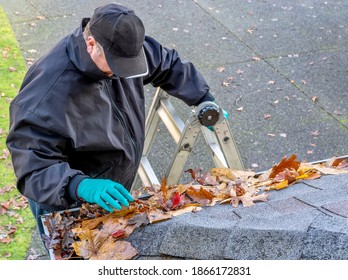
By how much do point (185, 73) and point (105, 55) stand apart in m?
0.87

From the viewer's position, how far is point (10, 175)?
202 inches

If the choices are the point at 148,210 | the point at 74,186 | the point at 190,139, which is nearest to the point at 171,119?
the point at 190,139

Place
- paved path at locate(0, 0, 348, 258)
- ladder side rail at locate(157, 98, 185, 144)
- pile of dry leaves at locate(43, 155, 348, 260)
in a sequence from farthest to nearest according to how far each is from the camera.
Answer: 1. paved path at locate(0, 0, 348, 258)
2. ladder side rail at locate(157, 98, 185, 144)
3. pile of dry leaves at locate(43, 155, 348, 260)

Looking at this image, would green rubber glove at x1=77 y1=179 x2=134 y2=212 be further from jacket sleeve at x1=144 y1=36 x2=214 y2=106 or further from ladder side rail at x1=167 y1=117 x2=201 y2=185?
jacket sleeve at x1=144 y1=36 x2=214 y2=106


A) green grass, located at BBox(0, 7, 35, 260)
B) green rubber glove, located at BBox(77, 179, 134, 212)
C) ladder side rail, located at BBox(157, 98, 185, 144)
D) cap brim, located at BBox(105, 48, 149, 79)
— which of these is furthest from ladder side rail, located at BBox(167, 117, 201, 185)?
green grass, located at BBox(0, 7, 35, 260)

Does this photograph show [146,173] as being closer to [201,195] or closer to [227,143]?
[227,143]

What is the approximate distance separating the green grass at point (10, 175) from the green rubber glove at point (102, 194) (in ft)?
6.13

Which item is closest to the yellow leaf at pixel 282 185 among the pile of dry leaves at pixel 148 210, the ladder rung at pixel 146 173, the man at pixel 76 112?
the pile of dry leaves at pixel 148 210

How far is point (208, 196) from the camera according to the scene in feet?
8.82

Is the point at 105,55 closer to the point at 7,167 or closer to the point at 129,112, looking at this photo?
the point at 129,112

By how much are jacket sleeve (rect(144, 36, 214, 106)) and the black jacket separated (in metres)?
0.35

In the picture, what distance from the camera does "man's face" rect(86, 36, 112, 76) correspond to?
8.92 ft

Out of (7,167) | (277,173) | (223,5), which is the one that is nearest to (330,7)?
(223,5)

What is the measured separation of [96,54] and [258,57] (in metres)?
4.75
